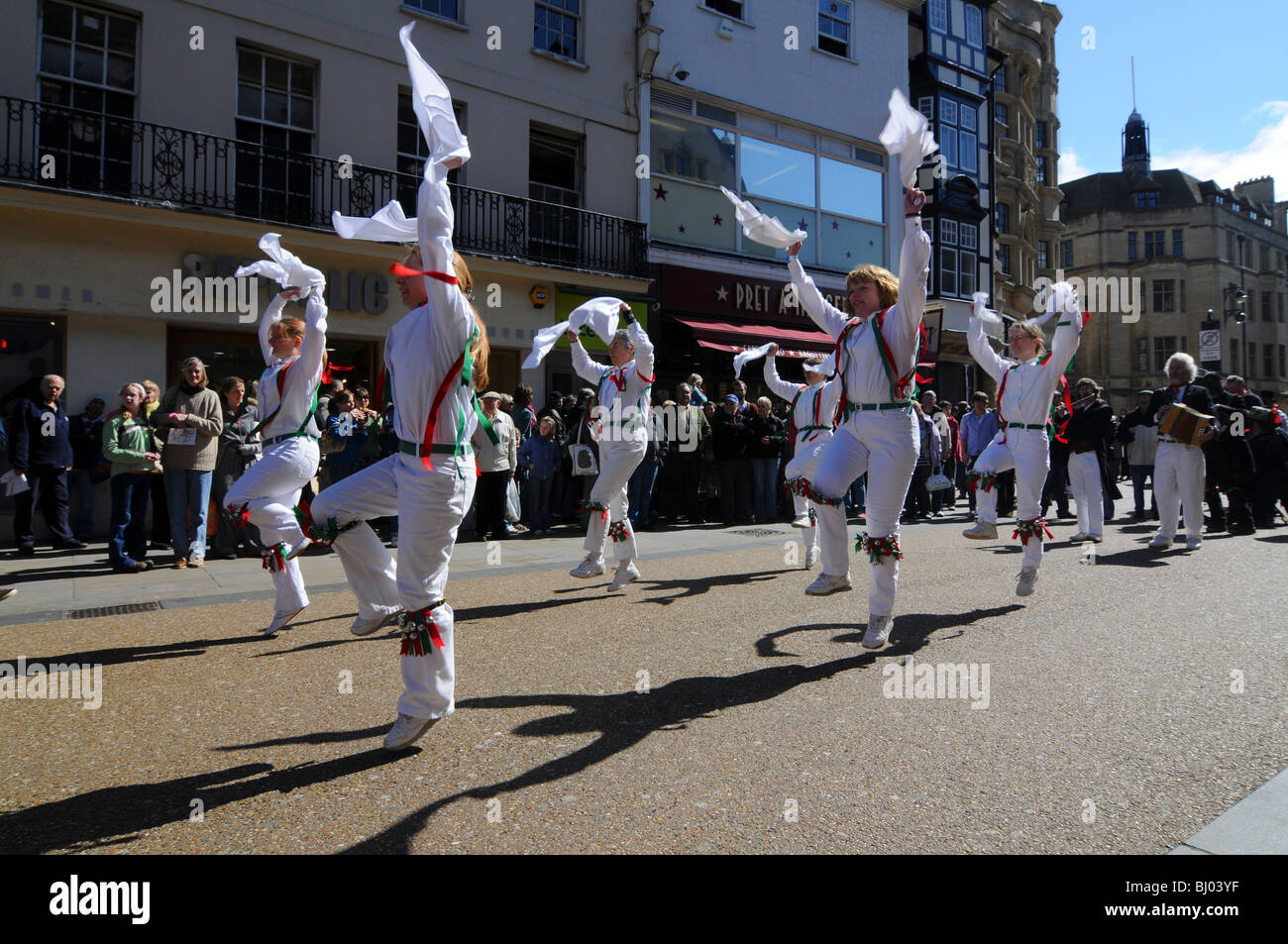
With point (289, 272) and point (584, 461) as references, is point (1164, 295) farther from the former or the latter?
point (289, 272)

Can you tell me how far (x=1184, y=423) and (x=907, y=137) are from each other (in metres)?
7.70

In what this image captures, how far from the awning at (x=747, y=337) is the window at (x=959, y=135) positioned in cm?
1092

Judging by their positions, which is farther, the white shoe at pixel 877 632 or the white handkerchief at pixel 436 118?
the white shoe at pixel 877 632

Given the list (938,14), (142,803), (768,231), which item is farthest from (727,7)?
(142,803)

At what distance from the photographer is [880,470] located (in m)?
5.41

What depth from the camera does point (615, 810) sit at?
307 centimetres

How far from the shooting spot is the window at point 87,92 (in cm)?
1217

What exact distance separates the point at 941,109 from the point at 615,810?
2953cm

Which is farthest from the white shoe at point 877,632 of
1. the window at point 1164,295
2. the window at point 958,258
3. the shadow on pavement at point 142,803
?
the window at point 1164,295

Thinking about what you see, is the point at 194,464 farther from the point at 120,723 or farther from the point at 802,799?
the point at 802,799
